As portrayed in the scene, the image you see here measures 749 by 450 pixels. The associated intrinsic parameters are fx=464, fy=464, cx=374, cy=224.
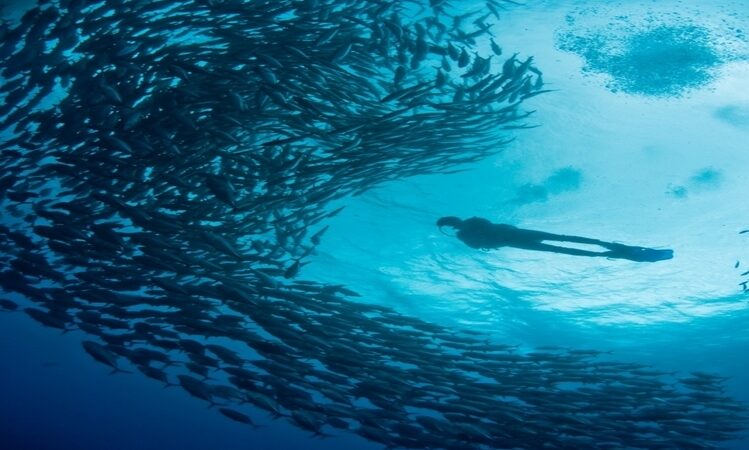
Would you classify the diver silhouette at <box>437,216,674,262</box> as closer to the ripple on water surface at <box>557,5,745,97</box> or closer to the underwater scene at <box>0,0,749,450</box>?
the underwater scene at <box>0,0,749,450</box>

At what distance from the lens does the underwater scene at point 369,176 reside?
272 inches

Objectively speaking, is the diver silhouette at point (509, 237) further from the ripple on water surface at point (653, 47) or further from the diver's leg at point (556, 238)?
the ripple on water surface at point (653, 47)

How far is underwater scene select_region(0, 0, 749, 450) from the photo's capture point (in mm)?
6898

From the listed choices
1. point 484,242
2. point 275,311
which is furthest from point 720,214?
point 275,311

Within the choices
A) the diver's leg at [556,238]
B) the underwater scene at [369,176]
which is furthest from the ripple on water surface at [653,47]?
the diver's leg at [556,238]

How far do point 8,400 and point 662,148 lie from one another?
7559cm

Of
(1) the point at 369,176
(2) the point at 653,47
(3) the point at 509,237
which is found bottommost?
(3) the point at 509,237

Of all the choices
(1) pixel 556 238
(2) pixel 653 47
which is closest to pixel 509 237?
(1) pixel 556 238

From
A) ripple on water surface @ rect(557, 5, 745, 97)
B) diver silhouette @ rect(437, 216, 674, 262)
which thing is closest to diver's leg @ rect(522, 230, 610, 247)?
diver silhouette @ rect(437, 216, 674, 262)

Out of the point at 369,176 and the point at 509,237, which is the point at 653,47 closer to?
the point at 509,237

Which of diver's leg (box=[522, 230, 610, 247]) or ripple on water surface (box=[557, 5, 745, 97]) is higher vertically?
ripple on water surface (box=[557, 5, 745, 97])

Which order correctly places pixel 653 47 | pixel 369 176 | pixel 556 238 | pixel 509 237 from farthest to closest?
pixel 369 176 < pixel 509 237 < pixel 556 238 < pixel 653 47

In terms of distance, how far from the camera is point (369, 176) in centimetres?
985

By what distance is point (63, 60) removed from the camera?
25.7 feet
